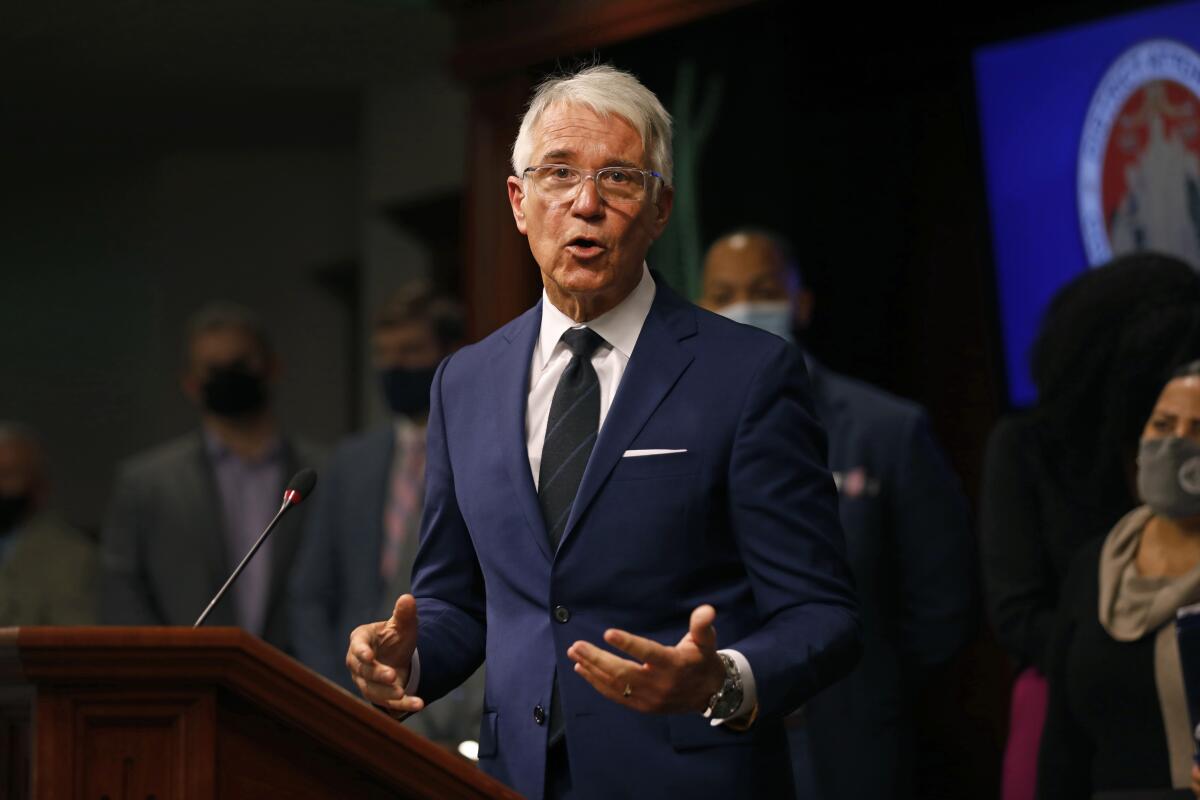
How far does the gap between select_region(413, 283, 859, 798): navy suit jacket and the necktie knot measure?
0.20 feet

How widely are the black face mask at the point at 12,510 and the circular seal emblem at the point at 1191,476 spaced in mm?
3647

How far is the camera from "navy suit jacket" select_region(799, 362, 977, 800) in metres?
3.33

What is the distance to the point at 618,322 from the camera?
1926 mm

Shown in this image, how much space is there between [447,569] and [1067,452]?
5.53 feet

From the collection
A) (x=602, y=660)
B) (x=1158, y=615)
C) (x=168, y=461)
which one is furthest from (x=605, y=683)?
(x=168, y=461)

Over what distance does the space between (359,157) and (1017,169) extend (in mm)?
4492

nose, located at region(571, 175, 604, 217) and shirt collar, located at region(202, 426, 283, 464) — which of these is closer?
nose, located at region(571, 175, 604, 217)

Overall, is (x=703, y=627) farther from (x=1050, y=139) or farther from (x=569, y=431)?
(x=1050, y=139)

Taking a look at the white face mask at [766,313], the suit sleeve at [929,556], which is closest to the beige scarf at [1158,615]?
the suit sleeve at [929,556]

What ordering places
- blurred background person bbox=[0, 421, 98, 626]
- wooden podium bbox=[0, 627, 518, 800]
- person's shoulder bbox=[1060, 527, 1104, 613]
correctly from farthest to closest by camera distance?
1. blurred background person bbox=[0, 421, 98, 626]
2. person's shoulder bbox=[1060, 527, 1104, 613]
3. wooden podium bbox=[0, 627, 518, 800]

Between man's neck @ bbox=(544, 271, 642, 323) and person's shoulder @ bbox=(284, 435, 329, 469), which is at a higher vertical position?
person's shoulder @ bbox=(284, 435, 329, 469)

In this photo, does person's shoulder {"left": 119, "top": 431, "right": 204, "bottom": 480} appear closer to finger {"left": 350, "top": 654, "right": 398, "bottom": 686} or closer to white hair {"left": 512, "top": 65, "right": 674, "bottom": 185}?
white hair {"left": 512, "top": 65, "right": 674, "bottom": 185}

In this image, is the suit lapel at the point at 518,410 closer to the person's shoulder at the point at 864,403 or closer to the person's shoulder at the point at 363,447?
the person's shoulder at the point at 864,403

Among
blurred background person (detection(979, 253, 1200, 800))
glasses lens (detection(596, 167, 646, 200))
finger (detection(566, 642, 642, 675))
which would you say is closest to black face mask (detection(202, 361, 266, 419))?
blurred background person (detection(979, 253, 1200, 800))
